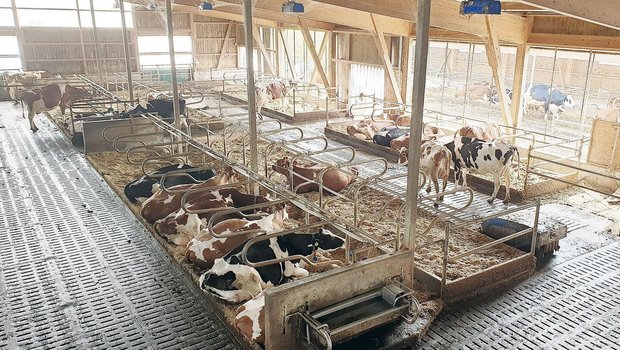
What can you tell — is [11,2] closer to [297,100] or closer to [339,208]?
[297,100]

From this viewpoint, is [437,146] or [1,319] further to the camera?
[437,146]

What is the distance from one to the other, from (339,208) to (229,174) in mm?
1917

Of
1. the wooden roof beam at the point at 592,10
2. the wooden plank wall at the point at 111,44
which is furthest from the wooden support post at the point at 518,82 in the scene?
the wooden plank wall at the point at 111,44

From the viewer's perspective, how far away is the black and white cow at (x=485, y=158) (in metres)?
9.08

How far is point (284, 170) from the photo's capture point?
9281 mm

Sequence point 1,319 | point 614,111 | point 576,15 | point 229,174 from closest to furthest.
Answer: point 1,319 → point 576,15 → point 229,174 → point 614,111

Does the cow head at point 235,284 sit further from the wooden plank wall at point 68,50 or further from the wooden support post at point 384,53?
the wooden plank wall at point 68,50

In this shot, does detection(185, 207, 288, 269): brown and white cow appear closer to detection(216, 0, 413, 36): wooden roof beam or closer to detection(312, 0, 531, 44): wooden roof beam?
detection(312, 0, 531, 44): wooden roof beam

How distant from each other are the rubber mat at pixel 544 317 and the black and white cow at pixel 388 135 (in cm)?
632

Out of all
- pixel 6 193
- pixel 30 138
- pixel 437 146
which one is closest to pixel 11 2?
pixel 30 138

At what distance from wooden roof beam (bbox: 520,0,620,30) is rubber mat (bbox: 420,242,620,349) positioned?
341 cm

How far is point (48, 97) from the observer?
1552 centimetres

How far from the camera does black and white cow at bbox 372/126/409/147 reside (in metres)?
12.6

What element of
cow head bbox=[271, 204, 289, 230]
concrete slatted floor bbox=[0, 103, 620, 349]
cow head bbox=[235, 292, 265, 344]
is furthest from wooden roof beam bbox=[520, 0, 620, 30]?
cow head bbox=[235, 292, 265, 344]
